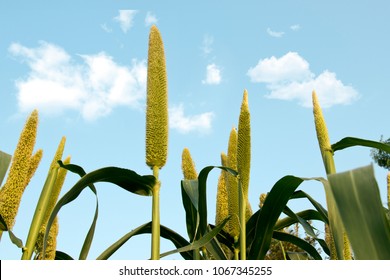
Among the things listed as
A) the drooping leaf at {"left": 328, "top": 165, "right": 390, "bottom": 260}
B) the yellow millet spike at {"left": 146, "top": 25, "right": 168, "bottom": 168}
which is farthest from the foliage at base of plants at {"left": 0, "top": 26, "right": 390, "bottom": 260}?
the drooping leaf at {"left": 328, "top": 165, "right": 390, "bottom": 260}

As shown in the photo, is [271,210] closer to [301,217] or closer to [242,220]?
[242,220]

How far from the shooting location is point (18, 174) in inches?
90.5

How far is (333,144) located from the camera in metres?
2.42

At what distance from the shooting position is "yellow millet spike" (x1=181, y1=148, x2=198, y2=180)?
2861mm

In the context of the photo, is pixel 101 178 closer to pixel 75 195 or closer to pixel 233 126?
pixel 75 195

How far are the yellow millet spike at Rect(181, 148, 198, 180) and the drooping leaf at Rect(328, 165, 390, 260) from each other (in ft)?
5.34

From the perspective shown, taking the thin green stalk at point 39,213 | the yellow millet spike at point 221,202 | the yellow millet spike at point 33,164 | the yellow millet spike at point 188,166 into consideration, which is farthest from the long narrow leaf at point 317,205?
the yellow millet spike at point 33,164

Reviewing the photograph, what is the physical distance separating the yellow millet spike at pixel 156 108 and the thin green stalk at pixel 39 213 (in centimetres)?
54

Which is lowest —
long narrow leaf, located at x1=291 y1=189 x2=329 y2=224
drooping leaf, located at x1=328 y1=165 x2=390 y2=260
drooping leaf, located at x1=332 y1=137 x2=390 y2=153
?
drooping leaf, located at x1=328 y1=165 x2=390 y2=260

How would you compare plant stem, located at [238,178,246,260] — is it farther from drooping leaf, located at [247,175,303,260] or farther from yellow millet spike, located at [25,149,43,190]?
yellow millet spike, located at [25,149,43,190]
